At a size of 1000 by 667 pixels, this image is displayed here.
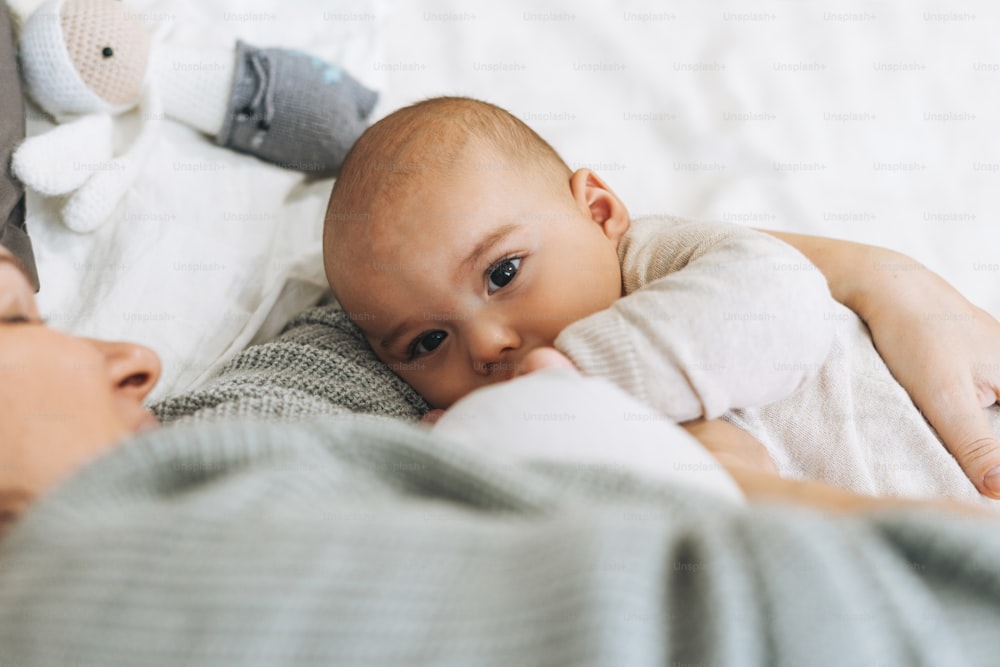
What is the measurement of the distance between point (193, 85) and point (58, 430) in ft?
2.96

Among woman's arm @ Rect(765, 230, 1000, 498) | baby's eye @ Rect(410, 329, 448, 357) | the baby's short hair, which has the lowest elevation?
baby's eye @ Rect(410, 329, 448, 357)

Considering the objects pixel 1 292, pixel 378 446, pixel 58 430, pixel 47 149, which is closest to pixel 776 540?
pixel 378 446

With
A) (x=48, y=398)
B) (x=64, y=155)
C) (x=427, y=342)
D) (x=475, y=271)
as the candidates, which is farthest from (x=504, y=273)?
(x=64, y=155)

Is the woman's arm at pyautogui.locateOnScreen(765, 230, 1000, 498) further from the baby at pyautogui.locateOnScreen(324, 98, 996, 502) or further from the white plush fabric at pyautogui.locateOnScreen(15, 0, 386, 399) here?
the white plush fabric at pyautogui.locateOnScreen(15, 0, 386, 399)

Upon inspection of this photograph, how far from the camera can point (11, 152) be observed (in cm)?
117

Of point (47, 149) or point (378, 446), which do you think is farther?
point (47, 149)

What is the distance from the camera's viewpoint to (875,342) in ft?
3.63

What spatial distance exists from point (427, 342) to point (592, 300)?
25cm

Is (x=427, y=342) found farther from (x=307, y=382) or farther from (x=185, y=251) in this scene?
(x=185, y=251)

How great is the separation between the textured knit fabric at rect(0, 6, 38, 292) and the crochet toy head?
0.10 ft

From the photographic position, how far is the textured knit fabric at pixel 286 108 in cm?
139

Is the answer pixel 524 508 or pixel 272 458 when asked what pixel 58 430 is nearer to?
pixel 272 458

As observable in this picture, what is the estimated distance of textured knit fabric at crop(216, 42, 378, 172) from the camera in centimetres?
139

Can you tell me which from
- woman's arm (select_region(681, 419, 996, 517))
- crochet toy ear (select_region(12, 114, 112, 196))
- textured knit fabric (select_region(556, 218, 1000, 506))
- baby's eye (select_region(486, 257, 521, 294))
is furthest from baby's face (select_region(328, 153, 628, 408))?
crochet toy ear (select_region(12, 114, 112, 196))
